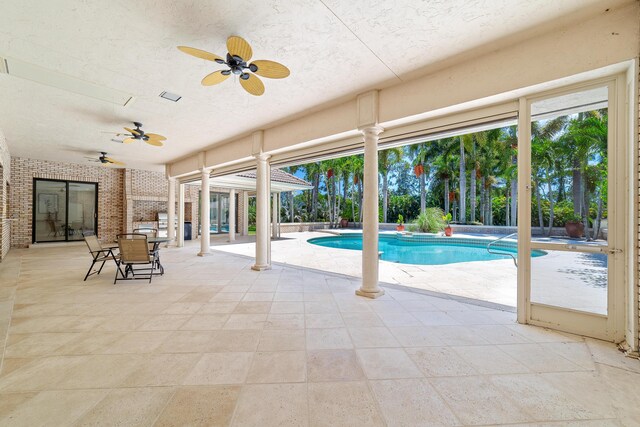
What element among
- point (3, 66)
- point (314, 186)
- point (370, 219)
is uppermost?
point (314, 186)

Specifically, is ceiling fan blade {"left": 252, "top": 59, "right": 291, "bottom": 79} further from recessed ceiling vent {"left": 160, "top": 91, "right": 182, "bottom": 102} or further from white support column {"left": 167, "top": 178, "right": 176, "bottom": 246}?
white support column {"left": 167, "top": 178, "right": 176, "bottom": 246}

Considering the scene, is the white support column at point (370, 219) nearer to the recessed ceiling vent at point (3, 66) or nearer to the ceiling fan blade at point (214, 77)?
the ceiling fan blade at point (214, 77)

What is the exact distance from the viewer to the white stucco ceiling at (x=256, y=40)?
2.24 m

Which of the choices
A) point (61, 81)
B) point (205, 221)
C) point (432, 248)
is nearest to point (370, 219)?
point (61, 81)

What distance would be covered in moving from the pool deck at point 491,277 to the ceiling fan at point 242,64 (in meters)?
3.62

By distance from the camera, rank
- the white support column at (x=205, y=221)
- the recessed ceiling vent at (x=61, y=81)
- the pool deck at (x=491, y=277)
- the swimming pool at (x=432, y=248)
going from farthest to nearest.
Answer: the swimming pool at (x=432, y=248) < the white support column at (x=205, y=221) < the recessed ceiling vent at (x=61, y=81) < the pool deck at (x=491, y=277)

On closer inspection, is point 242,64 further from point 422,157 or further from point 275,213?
point 422,157

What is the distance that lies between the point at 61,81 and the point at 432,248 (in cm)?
1094

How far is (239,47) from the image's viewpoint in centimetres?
237

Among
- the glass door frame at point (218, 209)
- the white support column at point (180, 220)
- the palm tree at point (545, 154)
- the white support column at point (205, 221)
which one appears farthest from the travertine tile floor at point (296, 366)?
the glass door frame at point (218, 209)

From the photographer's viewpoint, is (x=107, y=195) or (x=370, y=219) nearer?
(x=370, y=219)

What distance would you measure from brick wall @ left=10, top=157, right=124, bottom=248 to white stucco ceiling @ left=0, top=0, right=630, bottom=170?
6.26 m

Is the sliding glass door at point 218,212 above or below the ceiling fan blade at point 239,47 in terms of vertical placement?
below

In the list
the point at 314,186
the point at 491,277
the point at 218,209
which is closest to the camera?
the point at 491,277
